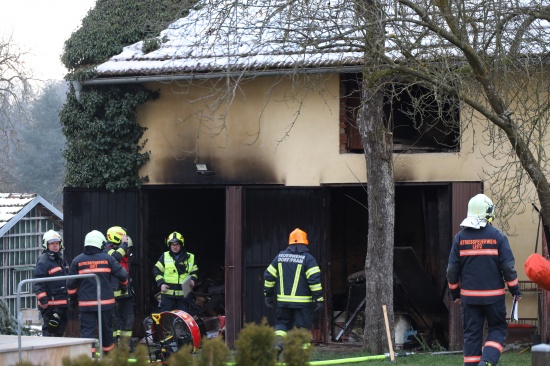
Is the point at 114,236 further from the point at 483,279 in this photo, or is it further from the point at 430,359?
the point at 483,279

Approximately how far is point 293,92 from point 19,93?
19.6m

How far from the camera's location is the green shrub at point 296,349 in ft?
17.7

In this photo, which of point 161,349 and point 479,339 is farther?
point 161,349

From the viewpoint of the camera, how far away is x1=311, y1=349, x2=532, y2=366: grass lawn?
39.3 ft

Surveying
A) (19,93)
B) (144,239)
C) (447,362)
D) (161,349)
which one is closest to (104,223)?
(144,239)

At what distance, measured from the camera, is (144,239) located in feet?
52.1

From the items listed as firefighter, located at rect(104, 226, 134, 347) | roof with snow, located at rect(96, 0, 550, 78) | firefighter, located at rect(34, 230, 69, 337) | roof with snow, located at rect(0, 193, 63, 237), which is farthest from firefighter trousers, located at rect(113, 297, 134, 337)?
roof with snow, located at rect(0, 193, 63, 237)

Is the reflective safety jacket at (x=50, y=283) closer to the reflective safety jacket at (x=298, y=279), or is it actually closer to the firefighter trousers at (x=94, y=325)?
the firefighter trousers at (x=94, y=325)

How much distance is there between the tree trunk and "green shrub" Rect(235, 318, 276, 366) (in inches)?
301

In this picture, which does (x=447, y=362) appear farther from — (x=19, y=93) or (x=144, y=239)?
(x=19, y=93)

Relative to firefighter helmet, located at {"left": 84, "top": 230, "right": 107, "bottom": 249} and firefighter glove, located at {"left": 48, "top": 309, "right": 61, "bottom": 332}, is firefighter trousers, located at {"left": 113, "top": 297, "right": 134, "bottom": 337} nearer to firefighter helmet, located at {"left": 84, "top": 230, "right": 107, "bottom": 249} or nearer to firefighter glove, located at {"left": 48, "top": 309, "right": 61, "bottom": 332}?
firefighter glove, located at {"left": 48, "top": 309, "right": 61, "bottom": 332}

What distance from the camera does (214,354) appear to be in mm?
5250

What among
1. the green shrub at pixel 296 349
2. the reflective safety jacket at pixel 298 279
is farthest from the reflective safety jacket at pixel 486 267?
the green shrub at pixel 296 349

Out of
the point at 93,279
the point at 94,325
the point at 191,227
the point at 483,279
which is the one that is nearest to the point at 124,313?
the point at 94,325
